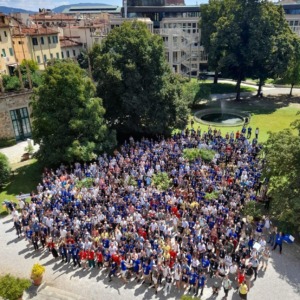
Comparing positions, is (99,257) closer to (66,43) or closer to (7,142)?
(7,142)

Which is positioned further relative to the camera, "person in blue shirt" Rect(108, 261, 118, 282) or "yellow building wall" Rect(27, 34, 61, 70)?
"yellow building wall" Rect(27, 34, 61, 70)

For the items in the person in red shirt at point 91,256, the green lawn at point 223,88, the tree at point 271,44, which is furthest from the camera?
the green lawn at point 223,88

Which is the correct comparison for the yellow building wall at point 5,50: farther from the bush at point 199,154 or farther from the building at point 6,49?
the bush at point 199,154

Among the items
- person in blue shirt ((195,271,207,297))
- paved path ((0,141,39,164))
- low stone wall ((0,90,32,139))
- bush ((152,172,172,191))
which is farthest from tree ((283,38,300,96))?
person in blue shirt ((195,271,207,297))

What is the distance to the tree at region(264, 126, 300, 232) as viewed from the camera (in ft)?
57.3

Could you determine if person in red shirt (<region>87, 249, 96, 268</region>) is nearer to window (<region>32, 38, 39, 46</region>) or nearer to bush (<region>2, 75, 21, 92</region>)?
bush (<region>2, 75, 21, 92</region>)

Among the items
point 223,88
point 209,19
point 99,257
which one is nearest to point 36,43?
point 209,19

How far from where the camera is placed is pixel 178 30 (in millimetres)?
57906

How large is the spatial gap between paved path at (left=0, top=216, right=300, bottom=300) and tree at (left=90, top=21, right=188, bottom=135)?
17146mm

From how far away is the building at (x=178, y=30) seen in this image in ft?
192

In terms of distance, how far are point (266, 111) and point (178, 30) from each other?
2379 centimetres

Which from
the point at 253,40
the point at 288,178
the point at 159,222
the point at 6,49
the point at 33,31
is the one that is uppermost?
the point at 33,31

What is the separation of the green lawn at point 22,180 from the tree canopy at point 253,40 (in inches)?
1173

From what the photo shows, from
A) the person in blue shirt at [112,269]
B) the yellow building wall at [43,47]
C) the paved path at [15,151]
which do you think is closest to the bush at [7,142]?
the paved path at [15,151]
